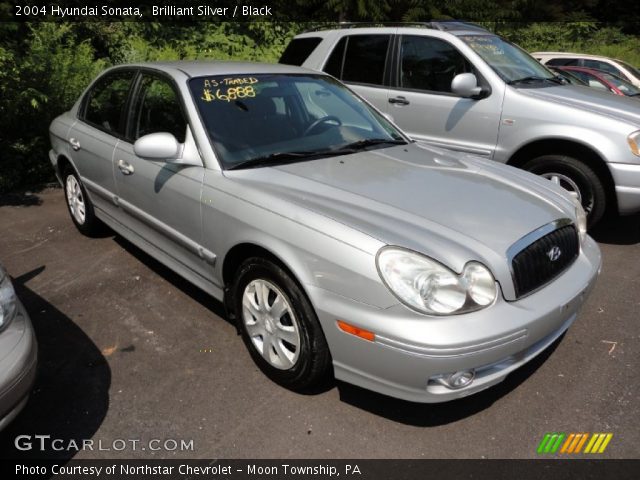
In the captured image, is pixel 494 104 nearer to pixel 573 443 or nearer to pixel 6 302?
pixel 573 443

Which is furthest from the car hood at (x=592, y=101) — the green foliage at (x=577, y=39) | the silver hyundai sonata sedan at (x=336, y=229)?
the green foliage at (x=577, y=39)

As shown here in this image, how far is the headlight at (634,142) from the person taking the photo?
4.30m

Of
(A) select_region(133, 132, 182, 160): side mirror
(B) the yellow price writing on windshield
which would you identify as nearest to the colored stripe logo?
(A) select_region(133, 132, 182, 160): side mirror

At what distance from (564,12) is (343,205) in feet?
88.1

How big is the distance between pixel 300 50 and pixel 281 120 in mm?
3476

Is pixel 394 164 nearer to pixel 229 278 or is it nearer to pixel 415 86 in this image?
pixel 229 278

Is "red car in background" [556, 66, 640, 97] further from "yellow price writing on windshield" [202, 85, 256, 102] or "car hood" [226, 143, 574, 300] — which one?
"yellow price writing on windshield" [202, 85, 256, 102]

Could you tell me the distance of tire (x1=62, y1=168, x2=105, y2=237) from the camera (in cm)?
458

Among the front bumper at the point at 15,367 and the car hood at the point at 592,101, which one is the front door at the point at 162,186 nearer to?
the front bumper at the point at 15,367

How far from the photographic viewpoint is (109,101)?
4.18 metres

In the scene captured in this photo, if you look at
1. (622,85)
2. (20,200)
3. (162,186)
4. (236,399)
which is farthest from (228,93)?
(622,85)

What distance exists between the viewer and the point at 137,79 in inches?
151

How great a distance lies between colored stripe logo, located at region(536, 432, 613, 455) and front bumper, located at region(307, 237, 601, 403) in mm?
396

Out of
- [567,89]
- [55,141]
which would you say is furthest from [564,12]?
[55,141]
